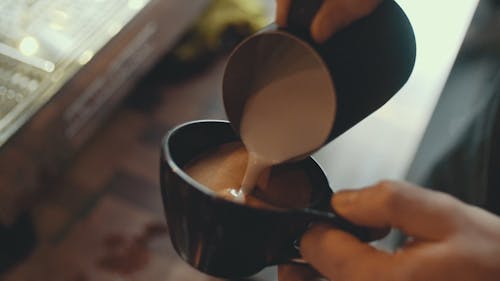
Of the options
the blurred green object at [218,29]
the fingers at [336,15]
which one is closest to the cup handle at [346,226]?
the fingers at [336,15]

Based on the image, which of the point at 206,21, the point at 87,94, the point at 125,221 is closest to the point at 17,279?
the point at 125,221

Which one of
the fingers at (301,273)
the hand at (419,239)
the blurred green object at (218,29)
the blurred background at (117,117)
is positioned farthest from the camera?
the blurred green object at (218,29)

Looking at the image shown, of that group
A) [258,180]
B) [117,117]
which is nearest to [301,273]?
[258,180]

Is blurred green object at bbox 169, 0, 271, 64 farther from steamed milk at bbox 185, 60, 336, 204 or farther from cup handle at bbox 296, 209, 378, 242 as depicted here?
cup handle at bbox 296, 209, 378, 242

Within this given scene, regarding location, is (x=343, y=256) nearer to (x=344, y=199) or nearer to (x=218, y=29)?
(x=344, y=199)

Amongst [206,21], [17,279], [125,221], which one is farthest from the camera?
[206,21]

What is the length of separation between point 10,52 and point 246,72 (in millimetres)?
574

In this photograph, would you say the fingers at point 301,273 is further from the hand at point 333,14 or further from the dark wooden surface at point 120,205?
the dark wooden surface at point 120,205

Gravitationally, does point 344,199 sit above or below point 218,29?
above

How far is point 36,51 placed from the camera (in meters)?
0.98

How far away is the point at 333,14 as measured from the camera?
1.45 feet

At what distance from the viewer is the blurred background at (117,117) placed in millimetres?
983

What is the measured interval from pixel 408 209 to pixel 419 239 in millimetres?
26

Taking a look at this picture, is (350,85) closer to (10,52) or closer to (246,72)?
(246,72)
